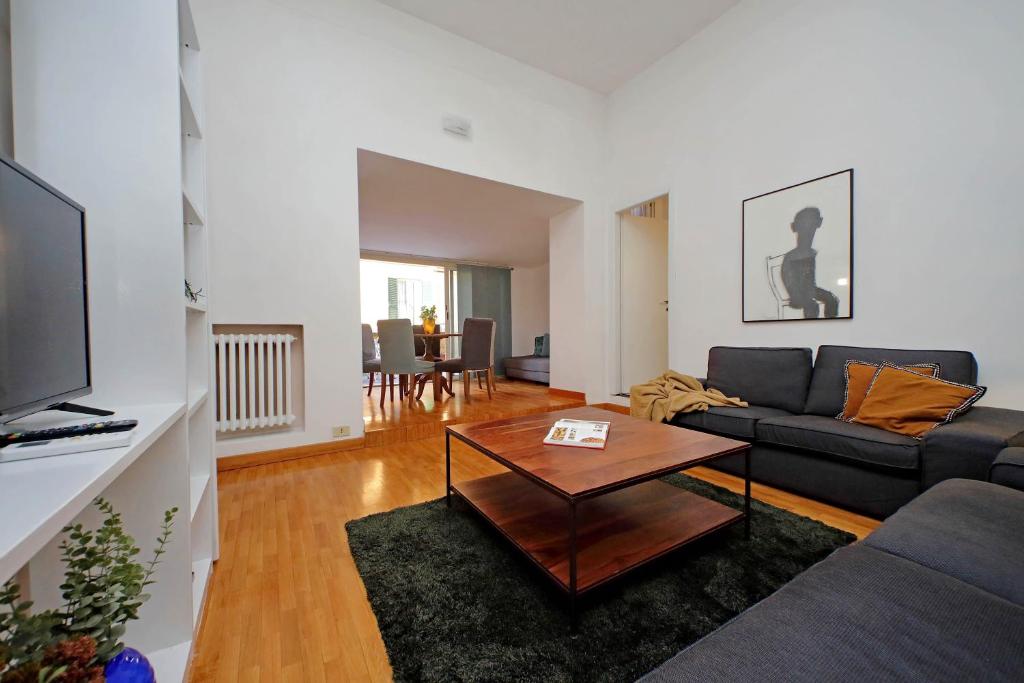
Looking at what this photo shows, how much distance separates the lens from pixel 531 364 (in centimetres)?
617

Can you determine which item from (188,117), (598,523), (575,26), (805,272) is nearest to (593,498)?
(598,523)

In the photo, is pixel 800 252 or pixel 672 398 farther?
pixel 800 252

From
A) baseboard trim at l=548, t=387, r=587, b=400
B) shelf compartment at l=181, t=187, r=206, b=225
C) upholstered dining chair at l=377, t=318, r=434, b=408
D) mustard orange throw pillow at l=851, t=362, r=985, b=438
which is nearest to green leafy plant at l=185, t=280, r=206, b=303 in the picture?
shelf compartment at l=181, t=187, r=206, b=225

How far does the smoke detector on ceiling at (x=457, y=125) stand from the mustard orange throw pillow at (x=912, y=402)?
3.40 metres

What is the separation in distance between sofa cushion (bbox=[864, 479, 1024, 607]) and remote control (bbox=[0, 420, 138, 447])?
1.70m

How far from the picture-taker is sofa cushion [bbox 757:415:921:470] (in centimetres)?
171

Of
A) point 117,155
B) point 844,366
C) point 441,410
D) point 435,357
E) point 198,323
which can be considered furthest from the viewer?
point 435,357

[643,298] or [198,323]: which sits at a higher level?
[643,298]

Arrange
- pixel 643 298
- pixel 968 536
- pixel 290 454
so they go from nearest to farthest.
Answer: pixel 968 536 → pixel 290 454 → pixel 643 298

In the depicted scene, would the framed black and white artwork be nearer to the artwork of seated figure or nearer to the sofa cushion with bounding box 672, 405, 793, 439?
the artwork of seated figure

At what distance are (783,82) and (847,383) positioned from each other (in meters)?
2.26

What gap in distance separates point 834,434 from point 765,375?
2.78ft

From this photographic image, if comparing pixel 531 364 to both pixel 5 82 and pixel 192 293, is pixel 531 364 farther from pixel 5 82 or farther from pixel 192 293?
pixel 5 82

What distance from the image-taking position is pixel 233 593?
1362 mm
